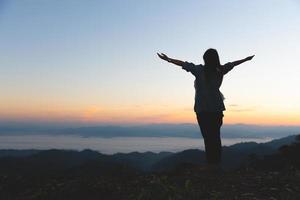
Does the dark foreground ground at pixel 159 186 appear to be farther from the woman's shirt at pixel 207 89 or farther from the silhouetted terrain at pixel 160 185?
the woman's shirt at pixel 207 89

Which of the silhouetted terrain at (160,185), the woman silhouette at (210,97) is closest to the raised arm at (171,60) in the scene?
the woman silhouette at (210,97)

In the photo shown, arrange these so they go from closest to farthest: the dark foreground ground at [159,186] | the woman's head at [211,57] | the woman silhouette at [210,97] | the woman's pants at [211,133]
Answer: the dark foreground ground at [159,186]
the woman's head at [211,57]
the woman silhouette at [210,97]
the woman's pants at [211,133]

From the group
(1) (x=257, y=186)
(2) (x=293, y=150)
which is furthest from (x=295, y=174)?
(2) (x=293, y=150)

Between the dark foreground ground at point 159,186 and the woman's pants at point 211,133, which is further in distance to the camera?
the woman's pants at point 211,133

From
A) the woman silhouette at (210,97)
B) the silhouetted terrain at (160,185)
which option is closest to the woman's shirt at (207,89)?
the woman silhouette at (210,97)

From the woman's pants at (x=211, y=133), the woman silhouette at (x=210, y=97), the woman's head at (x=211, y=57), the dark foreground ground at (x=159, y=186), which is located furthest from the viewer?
the woman's pants at (x=211, y=133)

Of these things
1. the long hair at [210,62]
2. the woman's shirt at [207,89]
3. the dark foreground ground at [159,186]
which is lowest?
the dark foreground ground at [159,186]

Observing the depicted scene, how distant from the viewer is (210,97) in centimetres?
1202

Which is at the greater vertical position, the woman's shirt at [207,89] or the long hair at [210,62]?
the long hair at [210,62]

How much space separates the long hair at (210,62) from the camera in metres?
11.8

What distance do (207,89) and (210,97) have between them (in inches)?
7.4

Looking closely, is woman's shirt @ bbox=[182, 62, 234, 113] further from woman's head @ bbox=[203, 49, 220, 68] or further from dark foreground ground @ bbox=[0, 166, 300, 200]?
dark foreground ground @ bbox=[0, 166, 300, 200]

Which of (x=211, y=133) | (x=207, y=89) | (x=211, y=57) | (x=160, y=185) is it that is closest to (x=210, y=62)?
(x=211, y=57)

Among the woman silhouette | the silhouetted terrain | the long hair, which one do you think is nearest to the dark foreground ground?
the silhouetted terrain
